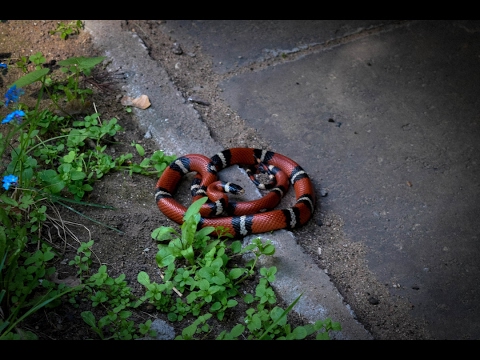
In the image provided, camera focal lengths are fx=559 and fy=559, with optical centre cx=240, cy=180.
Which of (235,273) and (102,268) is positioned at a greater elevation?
(102,268)

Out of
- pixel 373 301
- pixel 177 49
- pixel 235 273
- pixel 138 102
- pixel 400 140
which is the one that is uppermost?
pixel 177 49

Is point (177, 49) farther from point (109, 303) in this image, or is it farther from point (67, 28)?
point (109, 303)

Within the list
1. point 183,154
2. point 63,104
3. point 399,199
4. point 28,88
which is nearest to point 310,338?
point 399,199

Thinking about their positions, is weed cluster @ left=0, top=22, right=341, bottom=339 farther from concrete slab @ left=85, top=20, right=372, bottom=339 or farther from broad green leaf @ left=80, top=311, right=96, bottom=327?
concrete slab @ left=85, top=20, right=372, bottom=339

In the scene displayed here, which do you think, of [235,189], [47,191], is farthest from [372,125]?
[47,191]
